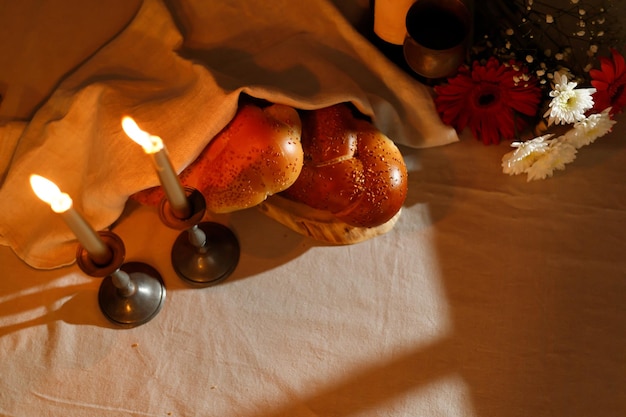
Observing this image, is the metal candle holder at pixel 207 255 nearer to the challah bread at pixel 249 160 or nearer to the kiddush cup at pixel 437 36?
the challah bread at pixel 249 160

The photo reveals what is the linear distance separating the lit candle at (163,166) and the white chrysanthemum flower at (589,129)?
530 mm

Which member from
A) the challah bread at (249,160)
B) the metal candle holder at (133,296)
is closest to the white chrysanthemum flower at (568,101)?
the challah bread at (249,160)

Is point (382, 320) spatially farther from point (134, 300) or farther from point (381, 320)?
point (134, 300)

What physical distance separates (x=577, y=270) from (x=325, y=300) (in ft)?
1.14

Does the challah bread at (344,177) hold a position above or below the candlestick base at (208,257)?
above

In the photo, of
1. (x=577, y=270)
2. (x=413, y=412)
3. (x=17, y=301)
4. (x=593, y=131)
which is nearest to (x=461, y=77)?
(x=593, y=131)

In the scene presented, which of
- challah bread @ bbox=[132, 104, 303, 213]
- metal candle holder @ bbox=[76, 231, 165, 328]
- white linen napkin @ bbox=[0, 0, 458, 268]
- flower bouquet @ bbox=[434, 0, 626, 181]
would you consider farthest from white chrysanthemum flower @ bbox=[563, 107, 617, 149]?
metal candle holder @ bbox=[76, 231, 165, 328]

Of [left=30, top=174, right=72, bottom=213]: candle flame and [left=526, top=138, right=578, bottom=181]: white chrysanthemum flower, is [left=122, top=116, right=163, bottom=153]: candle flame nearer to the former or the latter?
[left=30, top=174, right=72, bottom=213]: candle flame

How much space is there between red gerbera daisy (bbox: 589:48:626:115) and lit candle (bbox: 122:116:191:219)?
55cm

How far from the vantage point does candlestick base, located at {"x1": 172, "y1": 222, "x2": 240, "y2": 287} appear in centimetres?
84

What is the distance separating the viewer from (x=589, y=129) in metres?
0.82

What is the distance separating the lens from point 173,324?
2.70ft

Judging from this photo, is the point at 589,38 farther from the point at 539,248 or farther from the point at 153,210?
the point at 153,210

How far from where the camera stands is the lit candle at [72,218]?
1.84 ft
